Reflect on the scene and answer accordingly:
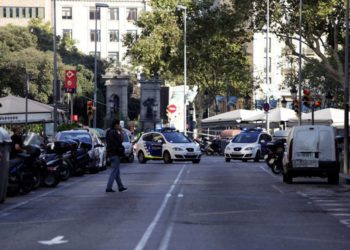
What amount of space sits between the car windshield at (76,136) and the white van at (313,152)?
992cm

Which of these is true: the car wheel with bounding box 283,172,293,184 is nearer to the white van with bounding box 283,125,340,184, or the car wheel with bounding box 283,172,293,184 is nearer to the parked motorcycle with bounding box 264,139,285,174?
the white van with bounding box 283,125,340,184

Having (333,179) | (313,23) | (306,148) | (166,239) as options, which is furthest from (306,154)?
(313,23)

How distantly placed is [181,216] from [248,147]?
31.8 metres

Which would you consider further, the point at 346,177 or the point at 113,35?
the point at 113,35

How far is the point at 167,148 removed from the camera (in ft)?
154

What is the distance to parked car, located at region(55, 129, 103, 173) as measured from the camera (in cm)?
3653

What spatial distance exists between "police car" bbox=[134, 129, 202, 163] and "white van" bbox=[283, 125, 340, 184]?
16502 mm

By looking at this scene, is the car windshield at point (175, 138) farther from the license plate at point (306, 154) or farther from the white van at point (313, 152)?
the license plate at point (306, 154)

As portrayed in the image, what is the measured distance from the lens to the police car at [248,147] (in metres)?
50.0

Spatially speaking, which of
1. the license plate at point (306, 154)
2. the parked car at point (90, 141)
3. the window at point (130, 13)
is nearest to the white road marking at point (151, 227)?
the license plate at point (306, 154)

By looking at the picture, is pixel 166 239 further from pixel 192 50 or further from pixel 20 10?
pixel 20 10

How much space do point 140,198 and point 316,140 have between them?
28.1 ft

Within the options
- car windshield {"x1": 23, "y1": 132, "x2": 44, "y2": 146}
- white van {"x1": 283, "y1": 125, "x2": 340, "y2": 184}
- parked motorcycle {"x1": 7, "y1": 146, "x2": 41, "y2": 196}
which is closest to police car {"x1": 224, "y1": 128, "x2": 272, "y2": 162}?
white van {"x1": 283, "y1": 125, "x2": 340, "y2": 184}

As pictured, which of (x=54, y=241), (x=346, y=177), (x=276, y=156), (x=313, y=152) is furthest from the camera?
(x=276, y=156)
